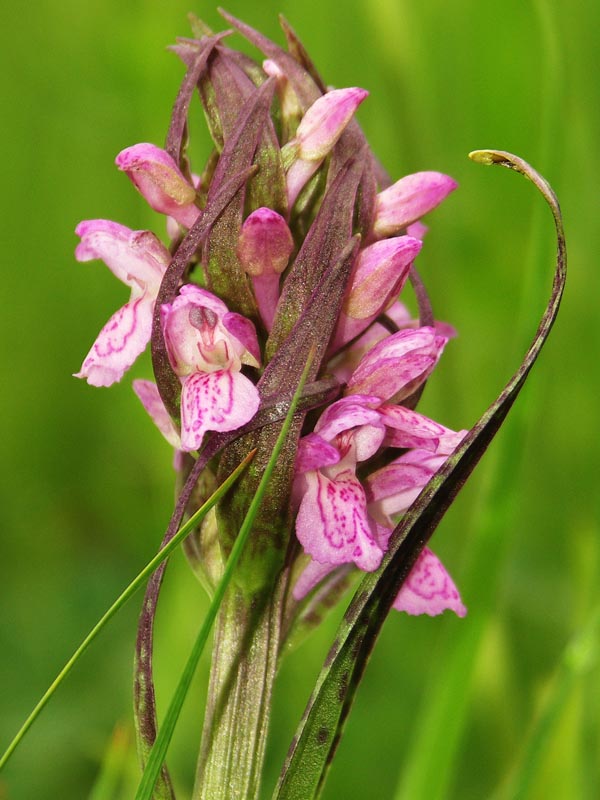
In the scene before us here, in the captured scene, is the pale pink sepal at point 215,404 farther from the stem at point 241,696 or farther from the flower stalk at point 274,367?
the stem at point 241,696

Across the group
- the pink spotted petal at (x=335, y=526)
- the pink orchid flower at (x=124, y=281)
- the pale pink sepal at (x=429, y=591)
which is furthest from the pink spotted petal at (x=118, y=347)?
the pale pink sepal at (x=429, y=591)

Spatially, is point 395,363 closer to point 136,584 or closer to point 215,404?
point 215,404

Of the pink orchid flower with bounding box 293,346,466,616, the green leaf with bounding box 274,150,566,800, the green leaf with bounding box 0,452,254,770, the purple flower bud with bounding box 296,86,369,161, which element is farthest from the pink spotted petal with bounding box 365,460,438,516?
the purple flower bud with bounding box 296,86,369,161

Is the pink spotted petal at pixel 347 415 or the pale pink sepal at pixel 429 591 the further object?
the pale pink sepal at pixel 429 591

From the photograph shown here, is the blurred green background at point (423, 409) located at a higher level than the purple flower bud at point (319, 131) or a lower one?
lower

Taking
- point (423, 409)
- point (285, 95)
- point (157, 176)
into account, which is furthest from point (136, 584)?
Answer: point (423, 409)

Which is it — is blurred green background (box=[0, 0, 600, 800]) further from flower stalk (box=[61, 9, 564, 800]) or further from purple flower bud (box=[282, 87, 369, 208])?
purple flower bud (box=[282, 87, 369, 208])

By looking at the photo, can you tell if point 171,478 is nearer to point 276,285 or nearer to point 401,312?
point 401,312
